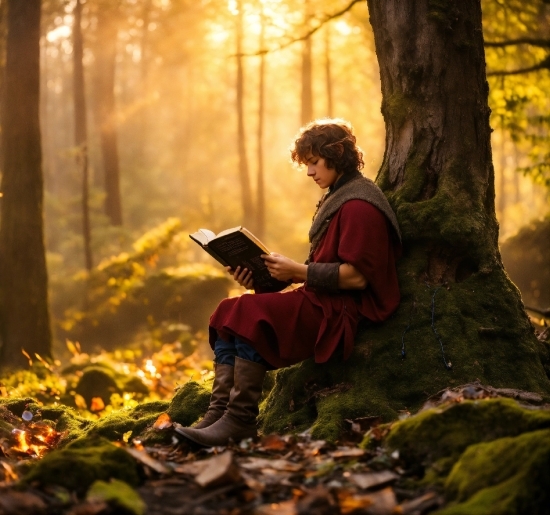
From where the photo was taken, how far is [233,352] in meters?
4.62

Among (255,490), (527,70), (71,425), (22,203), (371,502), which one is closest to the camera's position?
(371,502)

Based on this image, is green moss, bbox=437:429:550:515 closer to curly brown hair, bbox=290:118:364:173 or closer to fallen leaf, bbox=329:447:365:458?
fallen leaf, bbox=329:447:365:458

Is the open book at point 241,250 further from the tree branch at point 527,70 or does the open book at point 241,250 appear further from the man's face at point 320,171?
the tree branch at point 527,70

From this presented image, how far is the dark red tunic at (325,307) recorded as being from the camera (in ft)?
14.8

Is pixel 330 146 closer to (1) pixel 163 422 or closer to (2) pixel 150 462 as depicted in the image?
(1) pixel 163 422

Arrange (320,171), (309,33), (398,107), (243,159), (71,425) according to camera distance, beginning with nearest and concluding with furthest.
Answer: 1. (320,171)
2. (398,107)
3. (71,425)
4. (309,33)
5. (243,159)

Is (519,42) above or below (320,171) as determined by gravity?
above

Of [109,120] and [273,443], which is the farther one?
[109,120]

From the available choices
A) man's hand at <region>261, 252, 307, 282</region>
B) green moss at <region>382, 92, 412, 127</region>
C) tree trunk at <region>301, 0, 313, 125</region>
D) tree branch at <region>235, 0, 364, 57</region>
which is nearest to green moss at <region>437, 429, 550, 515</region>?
man's hand at <region>261, 252, 307, 282</region>

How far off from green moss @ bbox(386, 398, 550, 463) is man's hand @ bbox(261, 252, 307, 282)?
54.1 inches

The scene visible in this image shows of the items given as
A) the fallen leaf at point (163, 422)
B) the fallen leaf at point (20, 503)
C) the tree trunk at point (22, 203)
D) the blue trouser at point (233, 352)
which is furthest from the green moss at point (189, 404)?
the tree trunk at point (22, 203)

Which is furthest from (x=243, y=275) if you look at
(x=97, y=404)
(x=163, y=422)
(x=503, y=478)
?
(x=97, y=404)

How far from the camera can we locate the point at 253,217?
24.2 meters

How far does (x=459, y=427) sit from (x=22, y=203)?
8.15 meters
